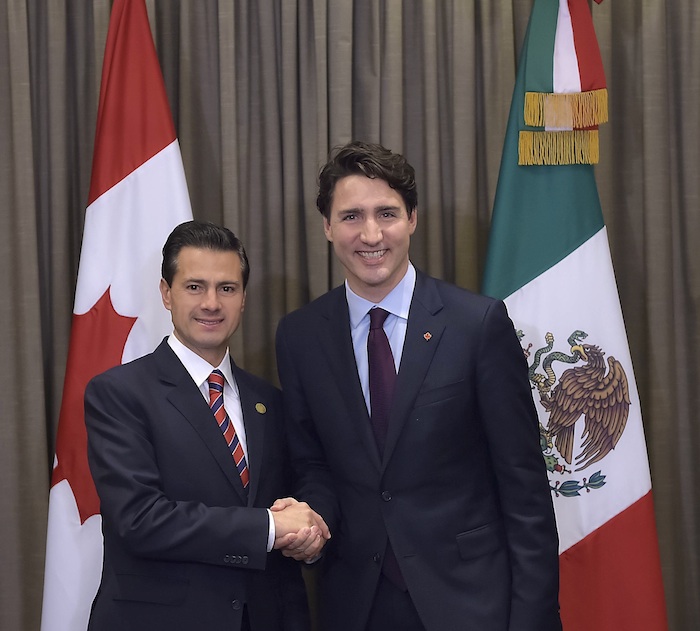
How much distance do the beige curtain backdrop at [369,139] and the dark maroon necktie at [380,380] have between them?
0.95 m

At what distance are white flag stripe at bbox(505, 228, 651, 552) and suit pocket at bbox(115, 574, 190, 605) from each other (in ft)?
4.15

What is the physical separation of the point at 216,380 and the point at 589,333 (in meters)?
1.23

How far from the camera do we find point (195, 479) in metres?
2.04

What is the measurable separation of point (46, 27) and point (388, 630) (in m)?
2.28

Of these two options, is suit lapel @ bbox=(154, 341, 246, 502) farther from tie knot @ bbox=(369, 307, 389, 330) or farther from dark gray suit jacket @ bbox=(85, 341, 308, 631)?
tie knot @ bbox=(369, 307, 389, 330)

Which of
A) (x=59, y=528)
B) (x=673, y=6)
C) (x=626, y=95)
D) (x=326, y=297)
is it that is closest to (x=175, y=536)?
(x=326, y=297)

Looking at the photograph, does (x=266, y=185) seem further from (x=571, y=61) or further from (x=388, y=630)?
(x=388, y=630)

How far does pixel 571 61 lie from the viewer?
269cm

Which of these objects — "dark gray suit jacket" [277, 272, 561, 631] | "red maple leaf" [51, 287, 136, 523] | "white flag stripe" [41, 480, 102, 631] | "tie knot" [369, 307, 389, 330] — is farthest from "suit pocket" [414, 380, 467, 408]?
"white flag stripe" [41, 480, 102, 631]

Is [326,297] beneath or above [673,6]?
beneath

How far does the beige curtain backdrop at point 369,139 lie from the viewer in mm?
2961

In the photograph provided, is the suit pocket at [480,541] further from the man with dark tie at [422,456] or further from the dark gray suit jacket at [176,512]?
the dark gray suit jacket at [176,512]

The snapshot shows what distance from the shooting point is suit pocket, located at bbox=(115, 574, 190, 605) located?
1972 millimetres

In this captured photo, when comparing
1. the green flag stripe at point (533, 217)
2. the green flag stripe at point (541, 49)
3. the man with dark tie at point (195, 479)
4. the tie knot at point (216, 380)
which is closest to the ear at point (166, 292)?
the man with dark tie at point (195, 479)
